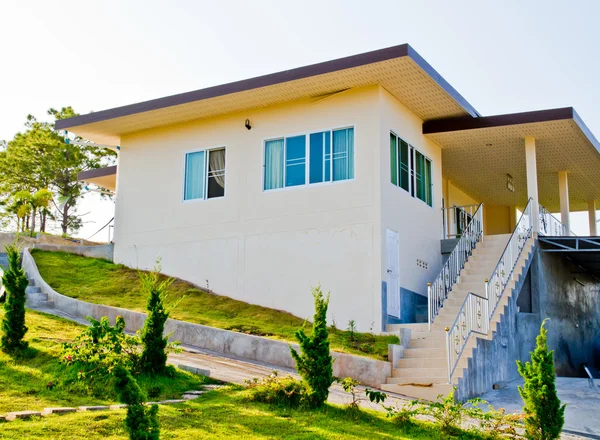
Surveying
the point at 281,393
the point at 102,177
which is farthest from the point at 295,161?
the point at 102,177

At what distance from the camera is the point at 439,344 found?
44.8 feet

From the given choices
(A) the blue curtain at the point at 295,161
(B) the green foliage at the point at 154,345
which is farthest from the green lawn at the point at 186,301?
(B) the green foliage at the point at 154,345

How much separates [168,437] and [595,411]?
23.4 ft

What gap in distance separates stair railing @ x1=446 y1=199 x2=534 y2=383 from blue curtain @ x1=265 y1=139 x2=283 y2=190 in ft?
17.6

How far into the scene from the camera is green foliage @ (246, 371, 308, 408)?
32.1ft

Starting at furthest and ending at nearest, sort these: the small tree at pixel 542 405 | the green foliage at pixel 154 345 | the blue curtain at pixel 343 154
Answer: the blue curtain at pixel 343 154 < the green foliage at pixel 154 345 < the small tree at pixel 542 405

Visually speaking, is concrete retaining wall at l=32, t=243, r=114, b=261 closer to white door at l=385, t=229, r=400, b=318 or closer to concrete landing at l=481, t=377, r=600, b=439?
white door at l=385, t=229, r=400, b=318

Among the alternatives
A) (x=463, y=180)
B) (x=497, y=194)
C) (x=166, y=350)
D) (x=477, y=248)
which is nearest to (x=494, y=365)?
(x=477, y=248)

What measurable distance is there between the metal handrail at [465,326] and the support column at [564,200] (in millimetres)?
7741

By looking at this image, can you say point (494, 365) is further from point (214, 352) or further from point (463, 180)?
point (463, 180)

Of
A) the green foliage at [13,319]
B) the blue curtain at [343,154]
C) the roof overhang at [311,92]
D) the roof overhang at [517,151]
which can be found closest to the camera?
the green foliage at [13,319]

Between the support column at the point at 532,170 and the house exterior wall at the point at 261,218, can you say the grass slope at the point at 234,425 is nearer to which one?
the house exterior wall at the point at 261,218

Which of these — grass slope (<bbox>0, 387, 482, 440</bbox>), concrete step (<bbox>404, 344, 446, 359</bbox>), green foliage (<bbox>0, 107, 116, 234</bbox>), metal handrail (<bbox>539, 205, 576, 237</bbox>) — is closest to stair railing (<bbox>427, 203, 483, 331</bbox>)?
concrete step (<bbox>404, 344, 446, 359</bbox>)

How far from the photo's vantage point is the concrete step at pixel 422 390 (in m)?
11.9
